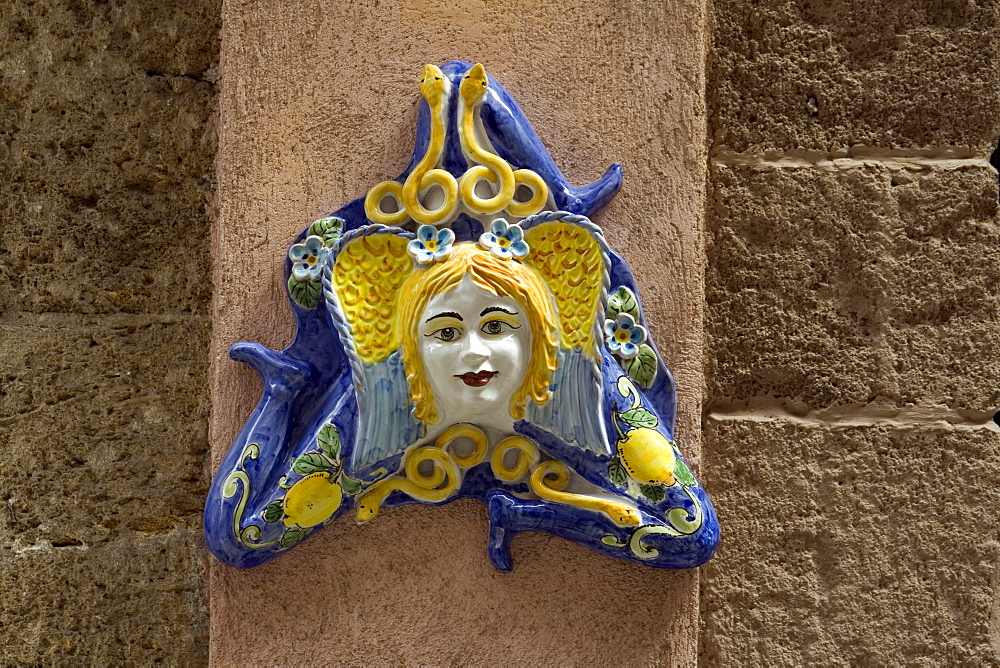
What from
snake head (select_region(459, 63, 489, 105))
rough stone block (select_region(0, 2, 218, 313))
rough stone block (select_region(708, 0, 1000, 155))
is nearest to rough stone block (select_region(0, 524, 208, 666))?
rough stone block (select_region(0, 2, 218, 313))

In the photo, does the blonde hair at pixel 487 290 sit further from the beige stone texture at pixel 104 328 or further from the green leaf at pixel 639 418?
the beige stone texture at pixel 104 328

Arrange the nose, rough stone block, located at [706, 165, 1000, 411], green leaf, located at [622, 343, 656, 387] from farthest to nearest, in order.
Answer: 1. rough stone block, located at [706, 165, 1000, 411]
2. green leaf, located at [622, 343, 656, 387]
3. the nose

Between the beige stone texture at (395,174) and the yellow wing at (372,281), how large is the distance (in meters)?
0.11

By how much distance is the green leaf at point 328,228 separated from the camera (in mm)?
1120

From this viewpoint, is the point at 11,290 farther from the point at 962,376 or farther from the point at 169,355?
the point at 962,376

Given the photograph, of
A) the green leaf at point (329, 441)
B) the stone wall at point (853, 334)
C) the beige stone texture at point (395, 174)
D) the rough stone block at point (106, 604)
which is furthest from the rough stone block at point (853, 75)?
the rough stone block at point (106, 604)

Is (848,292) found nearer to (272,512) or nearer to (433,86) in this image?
(433,86)

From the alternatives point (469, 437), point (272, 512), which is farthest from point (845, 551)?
point (272, 512)

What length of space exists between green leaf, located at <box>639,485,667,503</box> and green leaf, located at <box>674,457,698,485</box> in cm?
2

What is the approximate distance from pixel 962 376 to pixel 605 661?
0.62 m

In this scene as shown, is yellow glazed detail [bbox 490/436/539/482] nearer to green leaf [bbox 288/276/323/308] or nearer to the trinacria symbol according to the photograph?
the trinacria symbol

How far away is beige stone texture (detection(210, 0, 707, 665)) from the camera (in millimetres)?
1152

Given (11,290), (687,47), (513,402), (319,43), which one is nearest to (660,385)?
(513,402)

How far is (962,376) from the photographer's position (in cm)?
127
